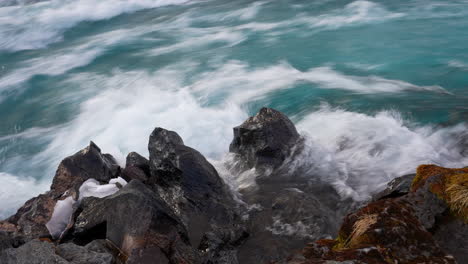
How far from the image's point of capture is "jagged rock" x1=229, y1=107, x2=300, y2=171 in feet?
33.5

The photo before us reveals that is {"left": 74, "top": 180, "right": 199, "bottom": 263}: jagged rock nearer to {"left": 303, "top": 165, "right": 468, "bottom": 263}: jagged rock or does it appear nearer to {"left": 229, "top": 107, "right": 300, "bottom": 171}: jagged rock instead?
{"left": 303, "top": 165, "right": 468, "bottom": 263}: jagged rock

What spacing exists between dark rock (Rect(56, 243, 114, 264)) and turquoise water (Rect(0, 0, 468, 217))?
202 inches

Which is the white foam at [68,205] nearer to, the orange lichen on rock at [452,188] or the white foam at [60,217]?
the white foam at [60,217]

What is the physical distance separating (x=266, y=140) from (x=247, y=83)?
8.30m

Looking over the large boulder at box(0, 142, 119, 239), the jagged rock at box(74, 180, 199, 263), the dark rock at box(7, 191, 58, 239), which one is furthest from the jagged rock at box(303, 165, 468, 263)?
the large boulder at box(0, 142, 119, 239)

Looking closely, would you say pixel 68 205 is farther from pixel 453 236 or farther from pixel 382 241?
pixel 453 236

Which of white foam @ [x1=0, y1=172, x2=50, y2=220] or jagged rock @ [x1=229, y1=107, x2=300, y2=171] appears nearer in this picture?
jagged rock @ [x1=229, y1=107, x2=300, y2=171]

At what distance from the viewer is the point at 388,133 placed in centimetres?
1176

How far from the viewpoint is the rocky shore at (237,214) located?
4.93 m

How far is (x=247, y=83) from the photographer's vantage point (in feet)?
59.9

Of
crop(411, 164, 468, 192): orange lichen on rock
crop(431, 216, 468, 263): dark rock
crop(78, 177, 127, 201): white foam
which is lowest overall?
crop(78, 177, 127, 201): white foam

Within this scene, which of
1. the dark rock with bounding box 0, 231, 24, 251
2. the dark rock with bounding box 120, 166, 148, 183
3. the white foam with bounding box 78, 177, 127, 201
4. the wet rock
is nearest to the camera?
the wet rock

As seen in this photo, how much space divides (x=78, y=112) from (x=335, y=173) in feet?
38.7

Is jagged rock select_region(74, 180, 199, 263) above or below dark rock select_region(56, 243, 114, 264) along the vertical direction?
below
